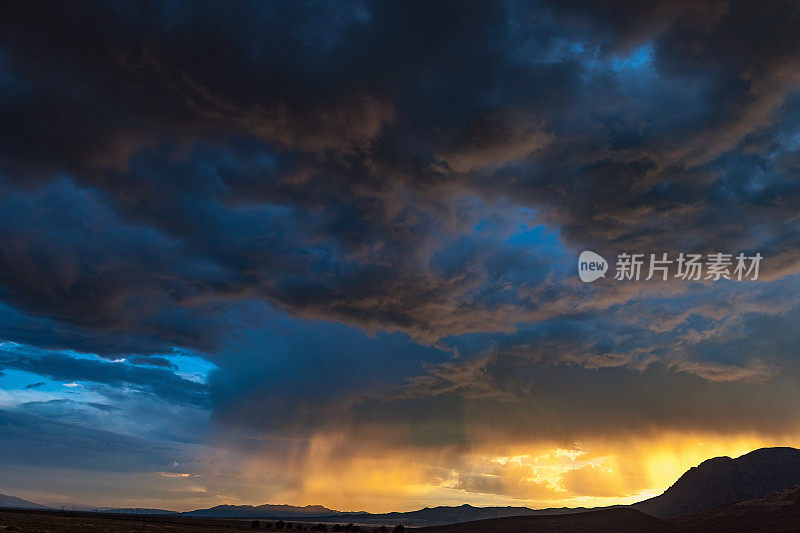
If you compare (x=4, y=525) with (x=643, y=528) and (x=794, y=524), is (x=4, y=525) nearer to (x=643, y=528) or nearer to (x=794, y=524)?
(x=643, y=528)

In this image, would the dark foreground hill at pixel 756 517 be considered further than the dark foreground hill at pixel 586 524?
No

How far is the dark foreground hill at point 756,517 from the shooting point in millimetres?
114375

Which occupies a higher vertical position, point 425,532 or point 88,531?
point 88,531

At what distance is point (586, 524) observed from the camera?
123812mm

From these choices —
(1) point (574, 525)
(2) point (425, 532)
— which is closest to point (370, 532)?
(2) point (425, 532)

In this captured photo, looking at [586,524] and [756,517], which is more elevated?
[756,517]

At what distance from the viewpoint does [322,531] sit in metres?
129

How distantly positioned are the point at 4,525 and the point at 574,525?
351 ft

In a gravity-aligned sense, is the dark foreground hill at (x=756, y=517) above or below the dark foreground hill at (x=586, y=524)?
above

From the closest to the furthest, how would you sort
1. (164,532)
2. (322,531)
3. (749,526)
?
(164,532), (749,526), (322,531)

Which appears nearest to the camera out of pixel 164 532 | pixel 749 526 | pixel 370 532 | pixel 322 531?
→ pixel 164 532

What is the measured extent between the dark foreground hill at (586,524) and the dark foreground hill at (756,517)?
507 inches

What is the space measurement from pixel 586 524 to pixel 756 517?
41030mm

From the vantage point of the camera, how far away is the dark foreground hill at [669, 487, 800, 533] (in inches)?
4503
